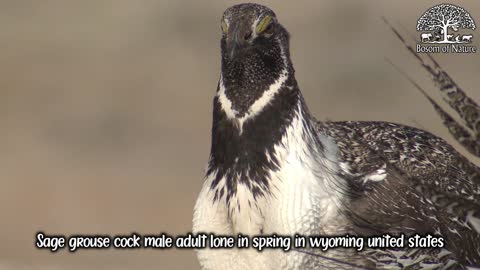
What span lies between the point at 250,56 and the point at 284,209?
30.4 inches

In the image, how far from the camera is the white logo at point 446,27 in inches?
611

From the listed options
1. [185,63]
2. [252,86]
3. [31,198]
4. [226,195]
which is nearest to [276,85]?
[252,86]

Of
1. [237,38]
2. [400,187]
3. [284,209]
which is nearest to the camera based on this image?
[237,38]

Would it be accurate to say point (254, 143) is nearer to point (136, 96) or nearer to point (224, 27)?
point (224, 27)

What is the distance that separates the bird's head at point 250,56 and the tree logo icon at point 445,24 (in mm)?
8790

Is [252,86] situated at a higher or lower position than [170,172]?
higher

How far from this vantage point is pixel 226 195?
681cm

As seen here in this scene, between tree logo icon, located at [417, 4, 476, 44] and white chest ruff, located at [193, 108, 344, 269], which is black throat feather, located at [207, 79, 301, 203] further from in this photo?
tree logo icon, located at [417, 4, 476, 44]

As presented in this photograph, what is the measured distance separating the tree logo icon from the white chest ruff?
8.77 meters

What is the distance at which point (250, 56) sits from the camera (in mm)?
6625

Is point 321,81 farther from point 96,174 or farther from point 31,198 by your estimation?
point 31,198

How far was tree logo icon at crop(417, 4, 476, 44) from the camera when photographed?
1550cm

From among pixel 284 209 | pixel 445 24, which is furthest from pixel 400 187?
pixel 445 24

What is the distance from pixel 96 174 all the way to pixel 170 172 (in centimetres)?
91
